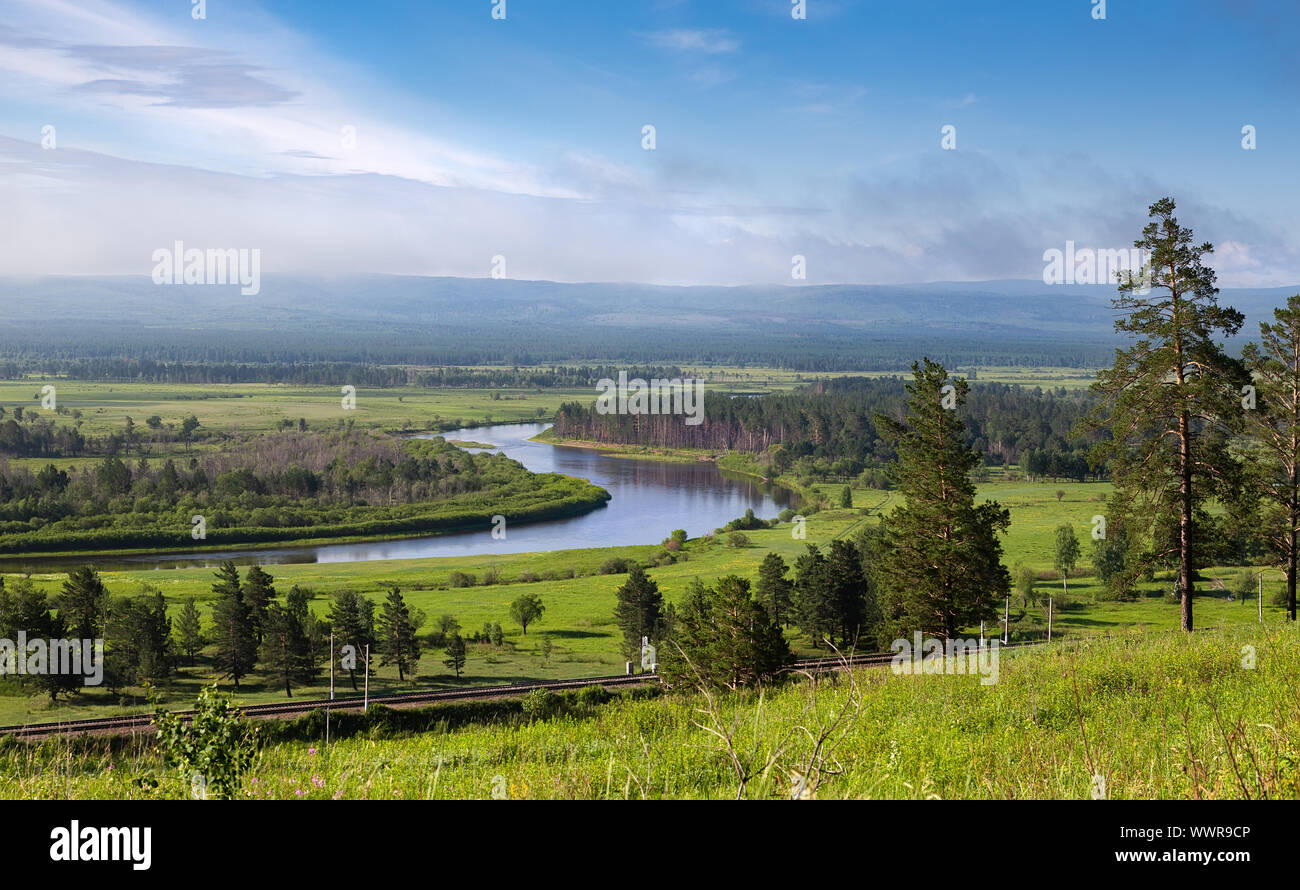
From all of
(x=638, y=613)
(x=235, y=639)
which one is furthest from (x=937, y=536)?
(x=235, y=639)

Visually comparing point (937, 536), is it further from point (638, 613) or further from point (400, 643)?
point (400, 643)

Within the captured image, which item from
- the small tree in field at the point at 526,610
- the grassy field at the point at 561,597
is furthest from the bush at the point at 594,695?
the small tree in field at the point at 526,610

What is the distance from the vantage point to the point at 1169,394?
56.4 feet

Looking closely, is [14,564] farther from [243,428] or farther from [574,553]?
[243,428]

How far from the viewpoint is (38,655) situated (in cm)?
3312

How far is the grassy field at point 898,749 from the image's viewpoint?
4.56 m

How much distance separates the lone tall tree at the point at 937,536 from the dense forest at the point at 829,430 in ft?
253

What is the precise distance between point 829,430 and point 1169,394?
97332mm

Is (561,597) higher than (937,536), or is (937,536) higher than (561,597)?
(937,536)

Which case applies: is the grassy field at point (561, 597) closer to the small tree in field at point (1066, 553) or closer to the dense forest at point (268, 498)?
the small tree in field at point (1066, 553)

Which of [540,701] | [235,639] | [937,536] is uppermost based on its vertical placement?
[937,536]

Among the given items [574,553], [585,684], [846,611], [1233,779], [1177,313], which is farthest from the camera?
[574,553]
